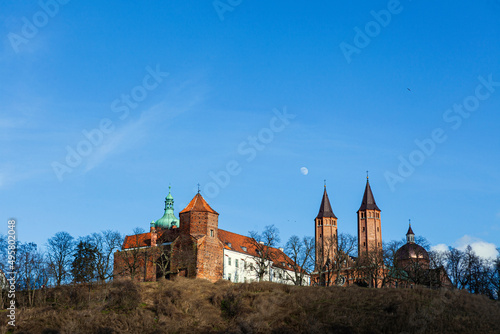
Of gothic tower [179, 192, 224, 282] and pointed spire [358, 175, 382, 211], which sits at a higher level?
pointed spire [358, 175, 382, 211]

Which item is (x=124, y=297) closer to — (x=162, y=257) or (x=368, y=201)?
(x=162, y=257)

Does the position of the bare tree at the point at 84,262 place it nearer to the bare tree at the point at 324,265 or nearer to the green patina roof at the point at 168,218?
the green patina roof at the point at 168,218

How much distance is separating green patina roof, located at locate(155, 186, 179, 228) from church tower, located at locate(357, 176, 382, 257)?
36.6m

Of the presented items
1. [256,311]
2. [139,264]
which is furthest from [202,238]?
[256,311]

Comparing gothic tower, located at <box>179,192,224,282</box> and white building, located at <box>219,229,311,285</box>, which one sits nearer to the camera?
gothic tower, located at <box>179,192,224,282</box>

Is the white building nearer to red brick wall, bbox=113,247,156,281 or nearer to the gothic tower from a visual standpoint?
the gothic tower

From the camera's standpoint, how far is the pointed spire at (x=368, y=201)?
113562 mm

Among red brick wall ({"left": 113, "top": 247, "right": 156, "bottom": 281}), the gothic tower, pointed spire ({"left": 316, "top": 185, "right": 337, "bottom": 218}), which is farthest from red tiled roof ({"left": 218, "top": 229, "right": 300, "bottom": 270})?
pointed spire ({"left": 316, "top": 185, "right": 337, "bottom": 218})

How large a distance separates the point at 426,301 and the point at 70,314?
31298 millimetres

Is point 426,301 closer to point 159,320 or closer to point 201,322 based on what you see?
point 201,322

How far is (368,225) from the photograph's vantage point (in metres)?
112

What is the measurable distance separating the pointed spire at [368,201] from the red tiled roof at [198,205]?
42935mm

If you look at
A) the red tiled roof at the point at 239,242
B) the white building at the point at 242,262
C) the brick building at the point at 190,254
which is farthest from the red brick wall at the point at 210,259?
the red tiled roof at the point at 239,242

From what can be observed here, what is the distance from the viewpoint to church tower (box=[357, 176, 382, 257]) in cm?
11088
